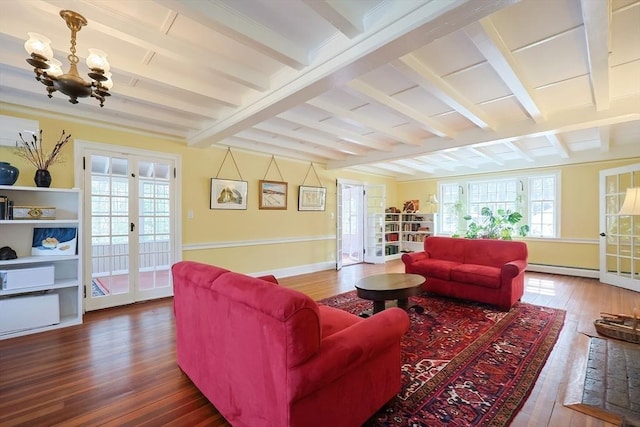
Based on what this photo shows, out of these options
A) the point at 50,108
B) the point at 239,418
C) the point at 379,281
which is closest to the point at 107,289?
the point at 50,108

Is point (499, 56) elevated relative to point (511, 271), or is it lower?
elevated

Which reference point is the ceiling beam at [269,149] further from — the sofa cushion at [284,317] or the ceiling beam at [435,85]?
the sofa cushion at [284,317]

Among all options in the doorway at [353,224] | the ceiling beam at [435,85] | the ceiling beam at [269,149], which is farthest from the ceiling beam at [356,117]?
the doorway at [353,224]

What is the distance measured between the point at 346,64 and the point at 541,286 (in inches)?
201

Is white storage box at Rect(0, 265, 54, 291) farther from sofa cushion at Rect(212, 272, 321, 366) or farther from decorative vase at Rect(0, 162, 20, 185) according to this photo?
sofa cushion at Rect(212, 272, 321, 366)

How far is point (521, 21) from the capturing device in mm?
1948

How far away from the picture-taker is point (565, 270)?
18.9 ft

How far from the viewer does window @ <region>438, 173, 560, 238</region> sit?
6078mm

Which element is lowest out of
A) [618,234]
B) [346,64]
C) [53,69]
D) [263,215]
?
[618,234]

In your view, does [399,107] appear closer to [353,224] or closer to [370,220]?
[370,220]

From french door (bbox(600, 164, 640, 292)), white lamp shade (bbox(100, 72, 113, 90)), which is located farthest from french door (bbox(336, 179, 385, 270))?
white lamp shade (bbox(100, 72, 113, 90))

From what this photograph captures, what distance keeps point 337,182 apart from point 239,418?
5433 millimetres

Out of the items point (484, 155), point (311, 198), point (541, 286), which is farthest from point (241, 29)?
point (541, 286)

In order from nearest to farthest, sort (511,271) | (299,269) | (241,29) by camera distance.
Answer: (241,29) → (511,271) → (299,269)
